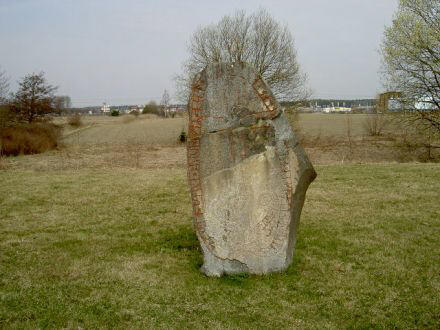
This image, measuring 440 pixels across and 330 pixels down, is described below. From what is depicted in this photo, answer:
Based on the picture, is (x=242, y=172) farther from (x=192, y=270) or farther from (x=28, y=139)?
(x=28, y=139)

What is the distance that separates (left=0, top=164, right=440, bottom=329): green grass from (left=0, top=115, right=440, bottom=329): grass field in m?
0.02

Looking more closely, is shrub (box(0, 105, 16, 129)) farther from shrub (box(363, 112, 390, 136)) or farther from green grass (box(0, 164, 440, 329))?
shrub (box(363, 112, 390, 136))

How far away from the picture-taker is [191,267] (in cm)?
688

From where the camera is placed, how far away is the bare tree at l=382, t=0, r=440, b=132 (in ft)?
66.3

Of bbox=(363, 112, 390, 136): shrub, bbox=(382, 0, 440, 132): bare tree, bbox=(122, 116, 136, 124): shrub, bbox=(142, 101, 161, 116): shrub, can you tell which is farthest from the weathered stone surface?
bbox=(142, 101, 161, 116): shrub

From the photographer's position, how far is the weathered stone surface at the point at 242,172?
625 centimetres

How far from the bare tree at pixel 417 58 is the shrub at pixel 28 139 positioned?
2109cm

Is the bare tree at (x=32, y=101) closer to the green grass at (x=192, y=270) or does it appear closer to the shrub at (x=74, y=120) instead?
the shrub at (x=74, y=120)

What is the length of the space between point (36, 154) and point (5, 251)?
21577 mm

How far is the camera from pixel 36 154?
27766 mm

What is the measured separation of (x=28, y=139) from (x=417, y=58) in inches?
879

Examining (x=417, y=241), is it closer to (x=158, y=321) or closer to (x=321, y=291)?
(x=321, y=291)

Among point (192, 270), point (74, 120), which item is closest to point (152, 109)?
point (74, 120)

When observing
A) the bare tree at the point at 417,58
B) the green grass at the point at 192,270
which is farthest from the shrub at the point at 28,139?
the bare tree at the point at 417,58
